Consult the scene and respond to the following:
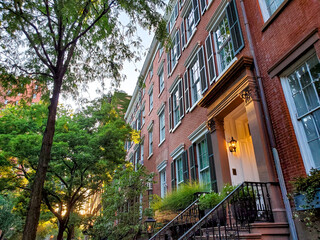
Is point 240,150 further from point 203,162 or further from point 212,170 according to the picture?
point 203,162

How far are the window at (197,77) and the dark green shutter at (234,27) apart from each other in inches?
82.1

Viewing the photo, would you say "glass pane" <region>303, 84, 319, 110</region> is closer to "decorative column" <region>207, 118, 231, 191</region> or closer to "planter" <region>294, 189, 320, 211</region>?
"planter" <region>294, 189, 320, 211</region>

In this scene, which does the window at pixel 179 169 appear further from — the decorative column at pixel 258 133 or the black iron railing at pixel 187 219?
the decorative column at pixel 258 133

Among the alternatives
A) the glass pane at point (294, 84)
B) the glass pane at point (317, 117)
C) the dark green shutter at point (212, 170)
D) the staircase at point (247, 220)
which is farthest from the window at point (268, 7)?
the staircase at point (247, 220)

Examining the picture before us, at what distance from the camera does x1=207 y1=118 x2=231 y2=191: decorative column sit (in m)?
7.28

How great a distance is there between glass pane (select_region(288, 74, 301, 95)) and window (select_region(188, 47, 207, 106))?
3942 millimetres

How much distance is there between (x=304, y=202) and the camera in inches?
174

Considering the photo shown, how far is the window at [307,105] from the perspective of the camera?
4.88 meters

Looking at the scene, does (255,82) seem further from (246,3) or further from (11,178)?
(11,178)

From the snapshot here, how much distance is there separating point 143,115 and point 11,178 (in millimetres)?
10408

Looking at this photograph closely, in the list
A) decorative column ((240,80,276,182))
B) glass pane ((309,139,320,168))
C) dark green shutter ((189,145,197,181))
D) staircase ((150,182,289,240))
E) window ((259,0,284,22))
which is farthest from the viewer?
dark green shutter ((189,145,197,181))

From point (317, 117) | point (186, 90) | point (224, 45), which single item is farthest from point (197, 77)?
point (317, 117)

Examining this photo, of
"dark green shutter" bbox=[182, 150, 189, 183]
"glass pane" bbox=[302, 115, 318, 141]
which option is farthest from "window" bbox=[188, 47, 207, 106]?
"glass pane" bbox=[302, 115, 318, 141]

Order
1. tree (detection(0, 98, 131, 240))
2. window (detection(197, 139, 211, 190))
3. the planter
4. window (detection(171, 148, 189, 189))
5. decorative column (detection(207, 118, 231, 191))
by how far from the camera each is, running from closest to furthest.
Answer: the planter
decorative column (detection(207, 118, 231, 191))
window (detection(197, 139, 211, 190))
window (detection(171, 148, 189, 189))
tree (detection(0, 98, 131, 240))
